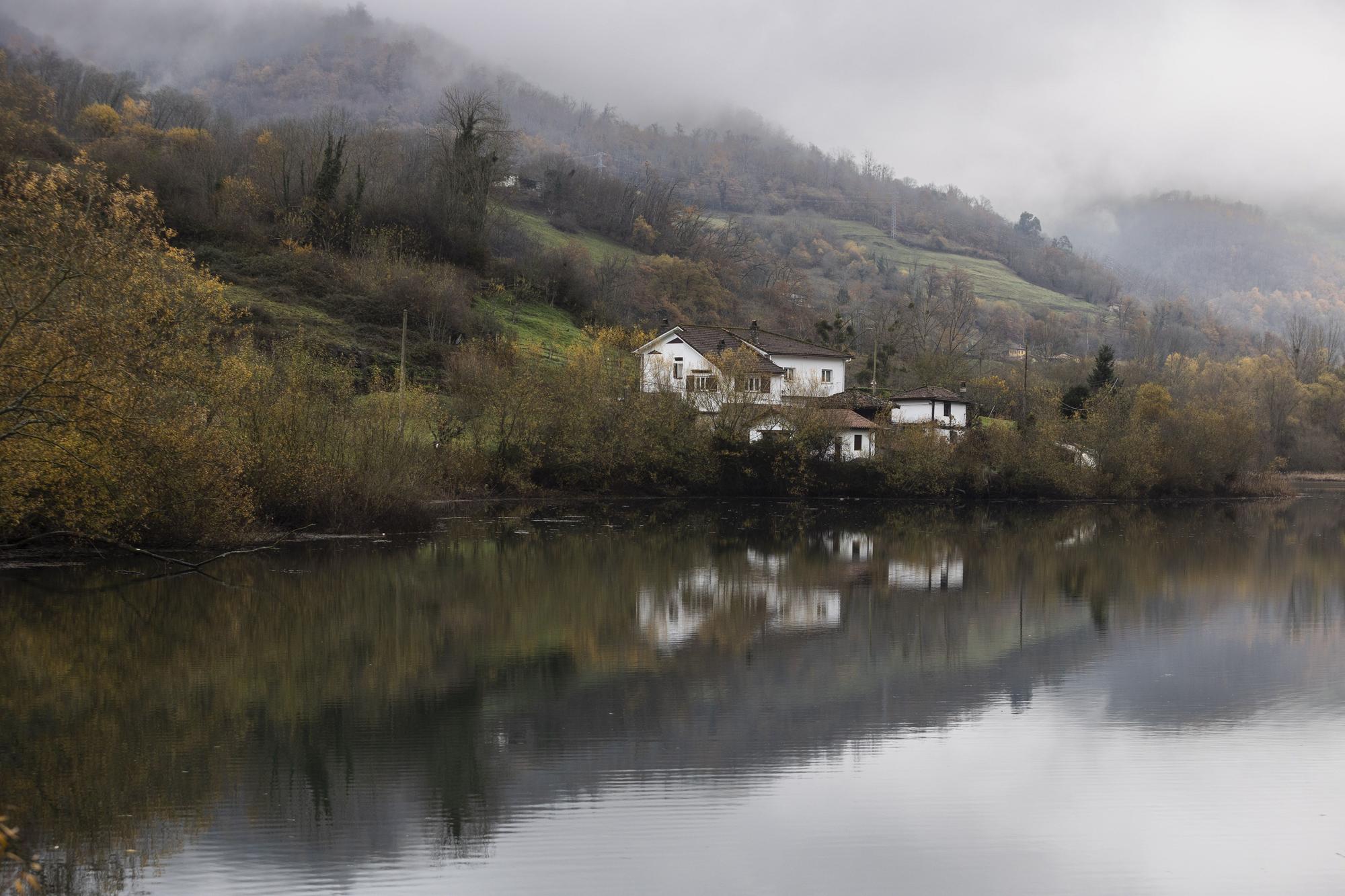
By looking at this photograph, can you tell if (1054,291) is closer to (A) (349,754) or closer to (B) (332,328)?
(B) (332,328)

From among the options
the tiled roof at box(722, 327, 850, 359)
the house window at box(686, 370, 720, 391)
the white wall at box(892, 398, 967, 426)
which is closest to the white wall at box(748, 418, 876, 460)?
the house window at box(686, 370, 720, 391)

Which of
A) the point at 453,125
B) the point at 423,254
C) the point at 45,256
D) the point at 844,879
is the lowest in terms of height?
the point at 844,879

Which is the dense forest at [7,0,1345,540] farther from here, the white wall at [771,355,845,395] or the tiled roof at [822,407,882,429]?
the white wall at [771,355,845,395]

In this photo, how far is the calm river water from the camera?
1049cm

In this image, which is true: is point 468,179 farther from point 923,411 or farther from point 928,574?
point 928,574

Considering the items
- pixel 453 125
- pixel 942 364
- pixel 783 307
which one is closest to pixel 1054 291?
pixel 783 307

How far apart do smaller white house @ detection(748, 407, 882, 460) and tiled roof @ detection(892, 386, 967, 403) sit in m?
6.22

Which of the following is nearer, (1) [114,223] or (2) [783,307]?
(1) [114,223]

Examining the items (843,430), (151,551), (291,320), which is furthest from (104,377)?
(843,430)

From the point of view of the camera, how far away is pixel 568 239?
104375 millimetres

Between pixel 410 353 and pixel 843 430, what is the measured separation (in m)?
25.4

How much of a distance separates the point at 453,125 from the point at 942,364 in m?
42.3

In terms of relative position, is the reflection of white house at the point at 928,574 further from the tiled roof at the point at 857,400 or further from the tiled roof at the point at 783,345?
the tiled roof at the point at 783,345

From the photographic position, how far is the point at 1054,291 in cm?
19738
